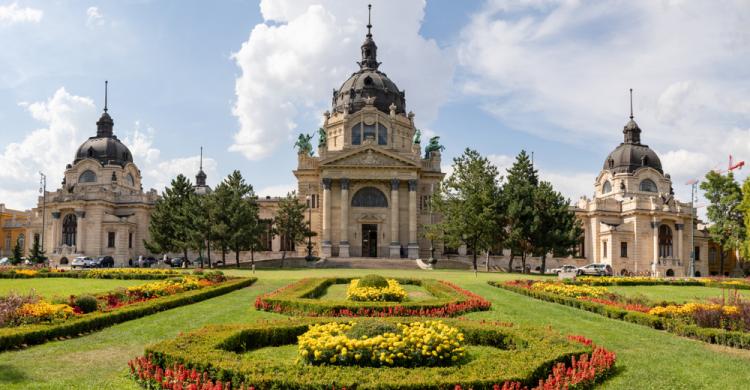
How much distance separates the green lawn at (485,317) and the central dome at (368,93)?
57351 mm

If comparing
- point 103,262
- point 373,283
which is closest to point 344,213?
point 103,262

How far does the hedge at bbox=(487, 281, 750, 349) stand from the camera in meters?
15.5

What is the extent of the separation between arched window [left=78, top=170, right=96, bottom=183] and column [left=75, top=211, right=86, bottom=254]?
8.34 metres

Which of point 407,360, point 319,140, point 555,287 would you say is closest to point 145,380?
point 407,360

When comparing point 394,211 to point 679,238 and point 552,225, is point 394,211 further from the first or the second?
point 679,238

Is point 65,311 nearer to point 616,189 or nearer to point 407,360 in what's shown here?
point 407,360

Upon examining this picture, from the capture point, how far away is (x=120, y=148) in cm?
8381

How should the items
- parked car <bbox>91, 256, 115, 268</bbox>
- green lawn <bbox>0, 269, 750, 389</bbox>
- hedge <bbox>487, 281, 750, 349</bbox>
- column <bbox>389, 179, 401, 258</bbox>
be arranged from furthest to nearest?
column <bbox>389, 179, 401, 258</bbox>, parked car <bbox>91, 256, 115, 268</bbox>, hedge <bbox>487, 281, 750, 349</bbox>, green lawn <bbox>0, 269, 750, 389</bbox>

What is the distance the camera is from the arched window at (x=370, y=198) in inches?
2749

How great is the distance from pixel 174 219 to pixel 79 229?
728 inches

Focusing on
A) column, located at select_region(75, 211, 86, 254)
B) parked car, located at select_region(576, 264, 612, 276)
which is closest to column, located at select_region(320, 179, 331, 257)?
parked car, located at select_region(576, 264, 612, 276)

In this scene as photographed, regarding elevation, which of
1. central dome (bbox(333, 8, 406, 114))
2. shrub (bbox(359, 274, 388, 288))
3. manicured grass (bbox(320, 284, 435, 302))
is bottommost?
manicured grass (bbox(320, 284, 435, 302))

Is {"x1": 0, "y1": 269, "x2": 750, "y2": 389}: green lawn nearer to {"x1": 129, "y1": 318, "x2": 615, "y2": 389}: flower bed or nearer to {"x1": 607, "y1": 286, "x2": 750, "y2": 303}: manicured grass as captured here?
{"x1": 129, "y1": 318, "x2": 615, "y2": 389}: flower bed

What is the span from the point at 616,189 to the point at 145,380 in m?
78.7
